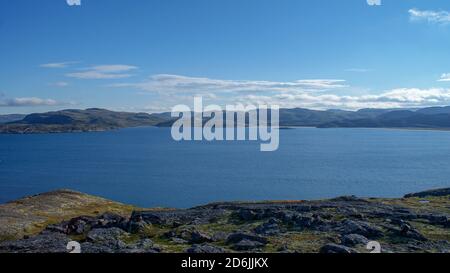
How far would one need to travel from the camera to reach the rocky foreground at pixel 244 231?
113 feet

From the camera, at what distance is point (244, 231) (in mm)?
40406

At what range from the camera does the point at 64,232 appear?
4444 cm

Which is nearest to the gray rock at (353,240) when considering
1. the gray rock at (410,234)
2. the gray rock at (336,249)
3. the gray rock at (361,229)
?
the gray rock at (361,229)

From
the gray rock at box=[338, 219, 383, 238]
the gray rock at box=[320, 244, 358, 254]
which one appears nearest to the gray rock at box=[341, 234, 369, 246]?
the gray rock at box=[338, 219, 383, 238]

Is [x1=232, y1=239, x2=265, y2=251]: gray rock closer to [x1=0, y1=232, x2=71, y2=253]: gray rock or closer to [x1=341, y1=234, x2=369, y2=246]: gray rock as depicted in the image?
[x1=341, y1=234, x2=369, y2=246]: gray rock

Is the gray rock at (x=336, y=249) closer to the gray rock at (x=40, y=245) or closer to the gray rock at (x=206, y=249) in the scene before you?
the gray rock at (x=206, y=249)

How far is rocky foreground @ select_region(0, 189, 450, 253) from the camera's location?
34.4 m

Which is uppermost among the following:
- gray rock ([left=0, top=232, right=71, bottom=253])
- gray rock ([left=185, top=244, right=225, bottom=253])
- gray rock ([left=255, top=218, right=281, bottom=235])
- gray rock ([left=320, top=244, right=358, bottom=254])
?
gray rock ([left=320, top=244, right=358, bottom=254])

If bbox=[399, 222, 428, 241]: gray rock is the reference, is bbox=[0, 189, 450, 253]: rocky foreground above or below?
below

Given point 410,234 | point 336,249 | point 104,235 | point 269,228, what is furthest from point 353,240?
point 104,235

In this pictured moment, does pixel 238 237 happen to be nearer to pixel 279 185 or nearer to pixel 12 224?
pixel 12 224

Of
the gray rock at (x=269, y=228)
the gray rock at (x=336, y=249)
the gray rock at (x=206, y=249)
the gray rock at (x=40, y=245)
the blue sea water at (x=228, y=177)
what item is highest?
the gray rock at (x=336, y=249)

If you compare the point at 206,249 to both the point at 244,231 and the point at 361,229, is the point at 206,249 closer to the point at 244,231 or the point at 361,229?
the point at 244,231
